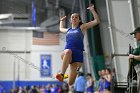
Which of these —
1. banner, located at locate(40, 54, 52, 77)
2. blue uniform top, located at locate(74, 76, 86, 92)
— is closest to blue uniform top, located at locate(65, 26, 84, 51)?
blue uniform top, located at locate(74, 76, 86, 92)

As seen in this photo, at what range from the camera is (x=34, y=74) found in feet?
71.1

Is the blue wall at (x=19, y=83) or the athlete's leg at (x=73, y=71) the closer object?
the athlete's leg at (x=73, y=71)

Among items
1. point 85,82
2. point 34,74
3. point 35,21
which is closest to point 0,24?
point 35,21

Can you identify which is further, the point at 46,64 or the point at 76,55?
the point at 46,64

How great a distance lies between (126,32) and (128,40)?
0.77 feet

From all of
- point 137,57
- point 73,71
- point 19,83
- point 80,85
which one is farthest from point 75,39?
point 19,83

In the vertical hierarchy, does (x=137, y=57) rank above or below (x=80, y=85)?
above

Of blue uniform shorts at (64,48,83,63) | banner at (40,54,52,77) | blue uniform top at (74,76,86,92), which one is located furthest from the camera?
banner at (40,54,52,77)

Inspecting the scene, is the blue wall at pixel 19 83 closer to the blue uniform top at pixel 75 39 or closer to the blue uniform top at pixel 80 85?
the blue uniform top at pixel 80 85

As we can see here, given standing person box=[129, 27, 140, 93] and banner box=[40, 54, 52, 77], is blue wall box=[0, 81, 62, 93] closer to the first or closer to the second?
banner box=[40, 54, 52, 77]

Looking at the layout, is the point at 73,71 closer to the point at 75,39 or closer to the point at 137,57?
the point at 75,39

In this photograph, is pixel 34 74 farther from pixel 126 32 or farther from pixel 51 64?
pixel 126 32

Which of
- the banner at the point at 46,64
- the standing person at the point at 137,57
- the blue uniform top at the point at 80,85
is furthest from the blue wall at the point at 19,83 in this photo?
the standing person at the point at 137,57

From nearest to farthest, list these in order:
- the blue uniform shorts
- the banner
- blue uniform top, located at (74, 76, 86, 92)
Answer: the blue uniform shorts, blue uniform top, located at (74, 76, 86, 92), the banner
